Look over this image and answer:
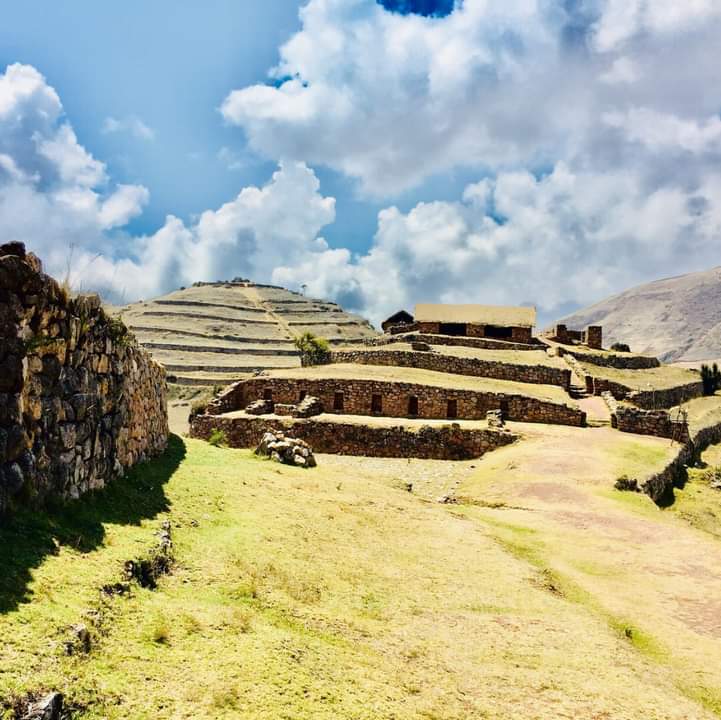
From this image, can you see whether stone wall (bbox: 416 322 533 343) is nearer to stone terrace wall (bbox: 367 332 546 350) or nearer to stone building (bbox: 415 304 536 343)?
stone building (bbox: 415 304 536 343)

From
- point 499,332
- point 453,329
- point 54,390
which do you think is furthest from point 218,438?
point 499,332

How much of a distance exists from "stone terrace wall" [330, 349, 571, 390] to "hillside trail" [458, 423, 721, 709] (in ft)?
42.9

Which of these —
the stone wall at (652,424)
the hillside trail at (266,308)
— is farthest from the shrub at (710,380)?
the hillside trail at (266,308)

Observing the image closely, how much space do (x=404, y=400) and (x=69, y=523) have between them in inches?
957

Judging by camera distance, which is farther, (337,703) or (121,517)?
(121,517)

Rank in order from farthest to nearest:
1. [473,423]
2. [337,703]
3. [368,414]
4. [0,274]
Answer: [368,414], [473,423], [0,274], [337,703]

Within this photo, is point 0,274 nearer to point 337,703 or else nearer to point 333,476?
point 337,703

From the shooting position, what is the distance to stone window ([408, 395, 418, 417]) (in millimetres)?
30141

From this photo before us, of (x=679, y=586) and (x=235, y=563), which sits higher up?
(x=235, y=563)

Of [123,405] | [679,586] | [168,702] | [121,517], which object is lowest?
[679,586]

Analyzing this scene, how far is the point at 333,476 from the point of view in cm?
1527

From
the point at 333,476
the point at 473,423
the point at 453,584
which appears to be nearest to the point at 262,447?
the point at 333,476

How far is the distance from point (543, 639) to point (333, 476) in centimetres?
845

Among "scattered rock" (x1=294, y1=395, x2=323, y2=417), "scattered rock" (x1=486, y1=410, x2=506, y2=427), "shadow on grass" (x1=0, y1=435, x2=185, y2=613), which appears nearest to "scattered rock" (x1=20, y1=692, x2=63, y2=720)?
"shadow on grass" (x1=0, y1=435, x2=185, y2=613)
